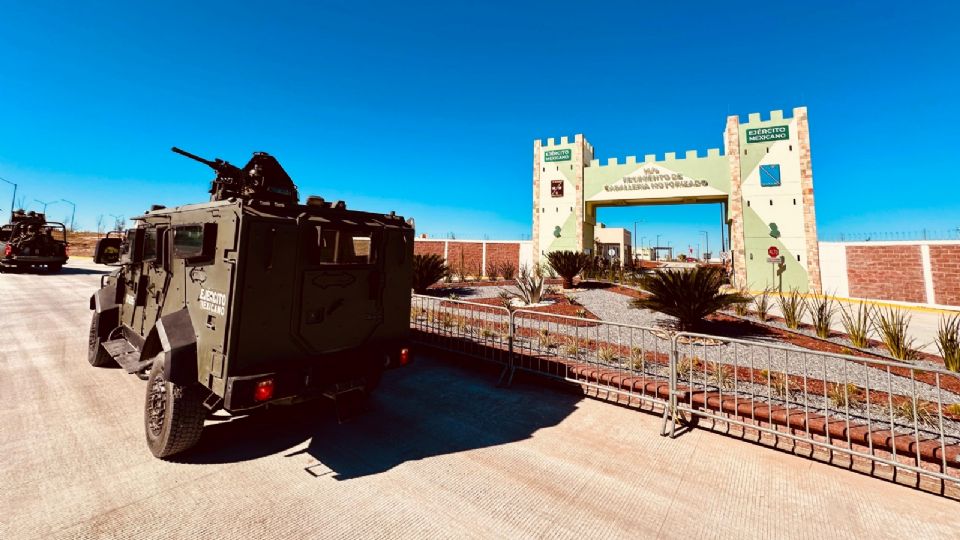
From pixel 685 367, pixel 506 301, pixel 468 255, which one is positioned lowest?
pixel 685 367

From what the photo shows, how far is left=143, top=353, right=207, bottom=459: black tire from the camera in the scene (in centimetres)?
339

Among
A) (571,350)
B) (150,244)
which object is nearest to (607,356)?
(571,350)

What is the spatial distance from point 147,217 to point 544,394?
19.3 feet

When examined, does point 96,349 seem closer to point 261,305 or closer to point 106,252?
point 106,252

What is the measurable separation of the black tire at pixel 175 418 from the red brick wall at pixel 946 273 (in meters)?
24.5

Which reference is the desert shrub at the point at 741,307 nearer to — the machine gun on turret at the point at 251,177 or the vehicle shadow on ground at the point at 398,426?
the vehicle shadow on ground at the point at 398,426

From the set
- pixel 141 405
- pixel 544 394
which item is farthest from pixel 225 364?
pixel 544 394

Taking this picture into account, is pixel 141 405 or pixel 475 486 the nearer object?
pixel 475 486

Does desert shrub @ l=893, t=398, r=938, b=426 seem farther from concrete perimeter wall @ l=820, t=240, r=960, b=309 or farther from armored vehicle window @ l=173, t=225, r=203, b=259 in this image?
concrete perimeter wall @ l=820, t=240, r=960, b=309

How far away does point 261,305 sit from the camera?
3320 mm

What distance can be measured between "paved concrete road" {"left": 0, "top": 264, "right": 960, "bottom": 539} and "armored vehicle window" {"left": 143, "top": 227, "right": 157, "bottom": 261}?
188cm

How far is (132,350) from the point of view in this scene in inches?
194

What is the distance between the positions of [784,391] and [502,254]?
2322cm

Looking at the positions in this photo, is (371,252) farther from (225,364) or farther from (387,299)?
(225,364)
